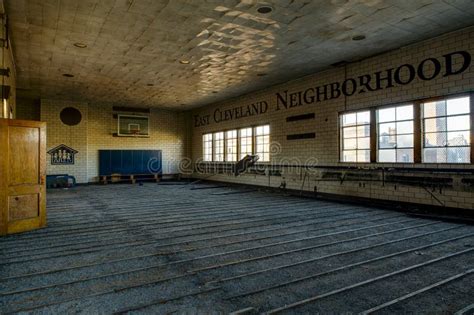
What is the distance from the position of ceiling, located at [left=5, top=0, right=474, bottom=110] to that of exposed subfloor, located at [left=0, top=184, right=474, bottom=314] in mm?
3659

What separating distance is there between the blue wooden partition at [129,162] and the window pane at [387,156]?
10.8 meters

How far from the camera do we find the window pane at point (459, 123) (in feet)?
19.7

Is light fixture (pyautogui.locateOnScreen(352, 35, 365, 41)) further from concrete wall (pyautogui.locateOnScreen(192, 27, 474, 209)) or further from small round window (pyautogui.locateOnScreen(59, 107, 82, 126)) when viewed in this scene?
small round window (pyautogui.locateOnScreen(59, 107, 82, 126))

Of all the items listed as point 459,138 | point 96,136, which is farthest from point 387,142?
point 96,136

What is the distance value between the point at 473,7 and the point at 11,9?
7667mm

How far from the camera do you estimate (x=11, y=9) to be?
511cm

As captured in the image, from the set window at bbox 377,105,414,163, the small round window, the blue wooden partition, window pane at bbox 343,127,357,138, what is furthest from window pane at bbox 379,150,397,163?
the small round window

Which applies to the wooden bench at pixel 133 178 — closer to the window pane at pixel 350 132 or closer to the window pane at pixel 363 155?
the window pane at pixel 350 132

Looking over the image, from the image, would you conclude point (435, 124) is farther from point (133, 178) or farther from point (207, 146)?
point (133, 178)

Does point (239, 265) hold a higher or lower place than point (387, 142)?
lower

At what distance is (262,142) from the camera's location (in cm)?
1129

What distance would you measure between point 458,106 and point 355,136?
2.38 metres

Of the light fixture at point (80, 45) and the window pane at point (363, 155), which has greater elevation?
the light fixture at point (80, 45)

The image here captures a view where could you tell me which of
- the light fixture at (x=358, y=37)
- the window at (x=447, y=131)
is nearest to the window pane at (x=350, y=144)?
the window at (x=447, y=131)
